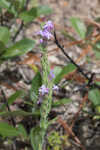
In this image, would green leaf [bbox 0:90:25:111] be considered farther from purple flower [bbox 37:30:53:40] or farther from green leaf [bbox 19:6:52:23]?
green leaf [bbox 19:6:52:23]

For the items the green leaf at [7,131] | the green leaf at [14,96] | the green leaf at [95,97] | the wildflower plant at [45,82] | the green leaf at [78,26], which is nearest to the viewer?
the wildflower plant at [45,82]

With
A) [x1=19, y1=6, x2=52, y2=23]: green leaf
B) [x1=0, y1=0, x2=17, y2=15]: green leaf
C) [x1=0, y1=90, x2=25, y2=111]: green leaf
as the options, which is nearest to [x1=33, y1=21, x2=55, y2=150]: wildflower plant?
[x1=0, y1=90, x2=25, y2=111]: green leaf

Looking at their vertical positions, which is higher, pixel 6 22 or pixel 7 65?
pixel 6 22

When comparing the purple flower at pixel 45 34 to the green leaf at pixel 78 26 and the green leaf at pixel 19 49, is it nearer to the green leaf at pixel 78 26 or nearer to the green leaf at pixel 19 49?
the green leaf at pixel 19 49

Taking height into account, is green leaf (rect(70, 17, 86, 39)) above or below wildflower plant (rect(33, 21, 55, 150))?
below

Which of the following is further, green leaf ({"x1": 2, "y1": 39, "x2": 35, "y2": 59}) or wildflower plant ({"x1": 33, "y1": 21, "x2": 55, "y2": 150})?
green leaf ({"x1": 2, "y1": 39, "x2": 35, "y2": 59})

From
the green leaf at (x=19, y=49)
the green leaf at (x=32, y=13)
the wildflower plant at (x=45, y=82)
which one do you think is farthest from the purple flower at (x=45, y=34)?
the green leaf at (x=32, y=13)

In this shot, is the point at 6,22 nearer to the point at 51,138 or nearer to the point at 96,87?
the point at 96,87

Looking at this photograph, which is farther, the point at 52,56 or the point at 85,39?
the point at 52,56

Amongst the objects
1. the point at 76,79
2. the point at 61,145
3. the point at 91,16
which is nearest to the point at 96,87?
the point at 76,79
